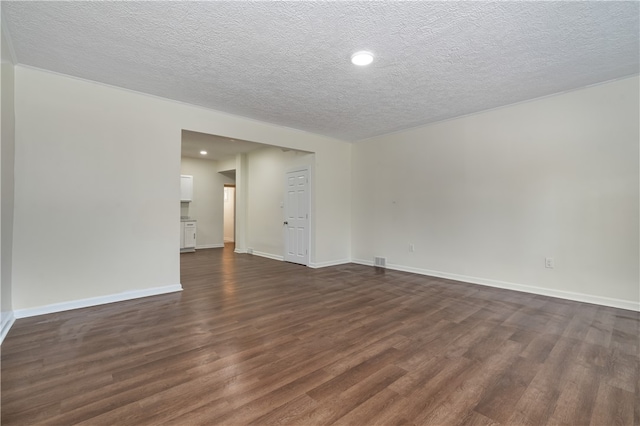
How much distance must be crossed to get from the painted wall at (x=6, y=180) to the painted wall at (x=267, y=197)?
14.1ft

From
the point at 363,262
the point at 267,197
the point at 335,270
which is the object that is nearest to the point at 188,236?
the point at 267,197

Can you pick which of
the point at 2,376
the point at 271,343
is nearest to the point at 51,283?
the point at 2,376

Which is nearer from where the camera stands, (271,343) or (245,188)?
(271,343)

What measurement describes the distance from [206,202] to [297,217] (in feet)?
13.5

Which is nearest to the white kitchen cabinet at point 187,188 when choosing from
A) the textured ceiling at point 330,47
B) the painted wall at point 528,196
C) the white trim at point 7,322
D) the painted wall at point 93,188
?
the painted wall at point 93,188

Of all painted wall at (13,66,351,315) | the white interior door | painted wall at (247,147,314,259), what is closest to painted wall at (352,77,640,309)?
the white interior door

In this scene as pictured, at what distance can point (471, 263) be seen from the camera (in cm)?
464

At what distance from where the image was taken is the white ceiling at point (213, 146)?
6125 millimetres

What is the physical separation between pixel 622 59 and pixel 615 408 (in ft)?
10.7

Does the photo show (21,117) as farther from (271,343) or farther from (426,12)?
(426,12)

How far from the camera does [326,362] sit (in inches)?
86.0

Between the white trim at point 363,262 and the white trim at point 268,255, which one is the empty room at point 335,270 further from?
the white trim at point 268,255

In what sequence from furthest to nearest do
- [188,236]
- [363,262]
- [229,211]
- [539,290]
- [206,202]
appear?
[229,211], [206,202], [188,236], [363,262], [539,290]

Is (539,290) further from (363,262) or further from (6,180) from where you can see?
(6,180)
